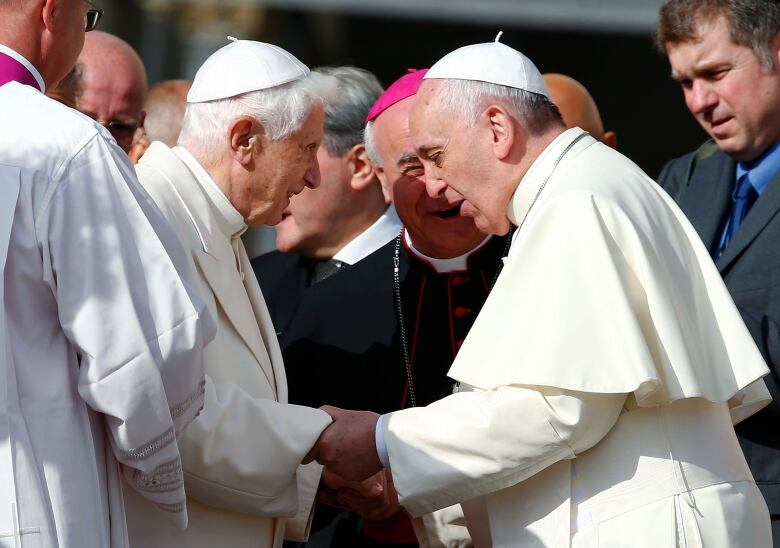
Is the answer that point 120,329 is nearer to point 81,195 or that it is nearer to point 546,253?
point 81,195

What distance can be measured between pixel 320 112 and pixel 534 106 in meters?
0.75

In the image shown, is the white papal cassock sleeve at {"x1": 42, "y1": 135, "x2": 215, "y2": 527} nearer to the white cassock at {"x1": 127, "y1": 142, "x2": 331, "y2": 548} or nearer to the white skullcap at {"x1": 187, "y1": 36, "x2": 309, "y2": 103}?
the white cassock at {"x1": 127, "y1": 142, "x2": 331, "y2": 548}

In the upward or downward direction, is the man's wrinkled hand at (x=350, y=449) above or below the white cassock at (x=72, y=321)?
below

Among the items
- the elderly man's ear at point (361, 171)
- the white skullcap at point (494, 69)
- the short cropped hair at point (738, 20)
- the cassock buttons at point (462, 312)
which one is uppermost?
the short cropped hair at point (738, 20)

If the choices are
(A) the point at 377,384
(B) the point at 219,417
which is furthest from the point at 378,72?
(B) the point at 219,417

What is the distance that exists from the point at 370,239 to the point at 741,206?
1494mm

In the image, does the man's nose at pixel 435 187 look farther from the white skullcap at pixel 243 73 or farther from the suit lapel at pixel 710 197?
the suit lapel at pixel 710 197

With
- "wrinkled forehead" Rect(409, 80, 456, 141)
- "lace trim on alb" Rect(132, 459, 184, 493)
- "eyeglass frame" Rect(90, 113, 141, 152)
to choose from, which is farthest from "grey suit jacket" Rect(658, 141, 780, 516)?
"eyeglass frame" Rect(90, 113, 141, 152)

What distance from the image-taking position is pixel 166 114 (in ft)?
18.2

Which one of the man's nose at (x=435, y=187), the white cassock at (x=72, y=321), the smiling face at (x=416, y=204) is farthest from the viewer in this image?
the smiling face at (x=416, y=204)

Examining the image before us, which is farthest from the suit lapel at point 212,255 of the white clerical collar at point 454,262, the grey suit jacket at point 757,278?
the grey suit jacket at point 757,278

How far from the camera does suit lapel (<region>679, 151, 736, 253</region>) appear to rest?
14.6 feet

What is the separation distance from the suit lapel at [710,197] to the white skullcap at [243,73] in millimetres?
1588

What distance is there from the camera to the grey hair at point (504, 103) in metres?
3.34
